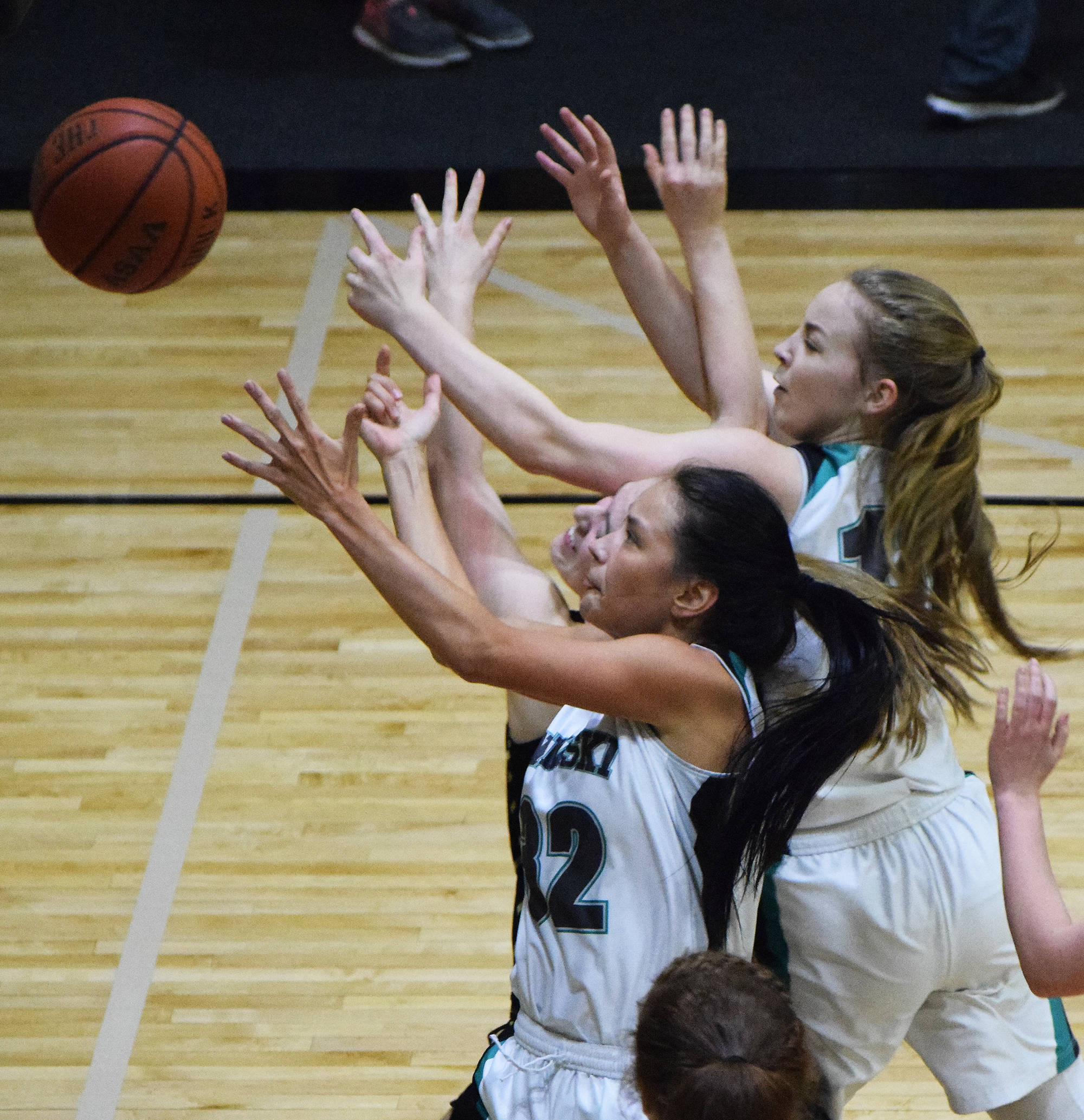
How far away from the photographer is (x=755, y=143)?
6.03 metres

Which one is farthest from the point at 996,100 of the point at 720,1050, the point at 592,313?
the point at 720,1050

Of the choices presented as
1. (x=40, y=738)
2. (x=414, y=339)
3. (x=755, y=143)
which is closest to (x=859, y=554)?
(x=414, y=339)

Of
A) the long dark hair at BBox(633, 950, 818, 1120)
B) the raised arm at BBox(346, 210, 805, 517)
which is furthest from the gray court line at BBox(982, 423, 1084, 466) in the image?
the long dark hair at BBox(633, 950, 818, 1120)

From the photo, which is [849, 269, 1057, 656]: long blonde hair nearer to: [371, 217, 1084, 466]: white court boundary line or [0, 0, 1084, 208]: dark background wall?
[371, 217, 1084, 466]: white court boundary line

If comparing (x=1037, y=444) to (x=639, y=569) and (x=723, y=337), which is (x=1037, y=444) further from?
(x=639, y=569)

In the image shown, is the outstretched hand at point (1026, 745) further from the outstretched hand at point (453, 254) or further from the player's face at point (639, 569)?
the outstretched hand at point (453, 254)

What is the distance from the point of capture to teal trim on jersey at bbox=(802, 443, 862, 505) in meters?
2.34

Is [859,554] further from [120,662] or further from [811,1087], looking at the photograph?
[120,662]

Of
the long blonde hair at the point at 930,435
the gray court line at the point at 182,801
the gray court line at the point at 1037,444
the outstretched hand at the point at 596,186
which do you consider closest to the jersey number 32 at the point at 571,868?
the long blonde hair at the point at 930,435

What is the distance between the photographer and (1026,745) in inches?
75.2

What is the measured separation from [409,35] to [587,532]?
493cm

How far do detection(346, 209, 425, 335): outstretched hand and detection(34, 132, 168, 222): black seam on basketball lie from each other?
88 cm

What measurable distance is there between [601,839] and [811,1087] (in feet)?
1.48

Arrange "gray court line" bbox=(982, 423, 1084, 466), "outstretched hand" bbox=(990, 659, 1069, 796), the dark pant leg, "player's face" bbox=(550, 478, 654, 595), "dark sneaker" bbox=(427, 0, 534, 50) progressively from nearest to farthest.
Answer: "outstretched hand" bbox=(990, 659, 1069, 796) < "player's face" bbox=(550, 478, 654, 595) < "gray court line" bbox=(982, 423, 1084, 466) < the dark pant leg < "dark sneaker" bbox=(427, 0, 534, 50)
